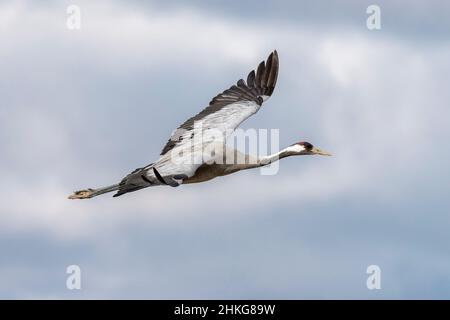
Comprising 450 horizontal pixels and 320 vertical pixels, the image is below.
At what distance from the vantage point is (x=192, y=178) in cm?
3259

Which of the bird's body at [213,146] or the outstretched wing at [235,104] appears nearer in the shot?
the bird's body at [213,146]

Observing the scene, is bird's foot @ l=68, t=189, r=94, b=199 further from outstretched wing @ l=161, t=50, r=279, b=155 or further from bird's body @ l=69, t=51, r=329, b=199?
outstretched wing @ l=161, t=50, r=279, b=155

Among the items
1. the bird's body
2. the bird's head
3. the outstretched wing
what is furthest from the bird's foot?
the bird's head

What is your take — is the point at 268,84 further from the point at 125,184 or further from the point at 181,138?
the point at 125,184

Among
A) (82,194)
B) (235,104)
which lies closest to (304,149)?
(235,104)

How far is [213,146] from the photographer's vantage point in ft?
108

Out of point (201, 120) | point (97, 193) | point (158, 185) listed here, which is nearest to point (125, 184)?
point (158, 185)

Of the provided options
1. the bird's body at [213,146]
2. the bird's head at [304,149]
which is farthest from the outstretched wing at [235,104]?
the bird's head at [304,149]

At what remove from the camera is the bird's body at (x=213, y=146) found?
3012 centimetres

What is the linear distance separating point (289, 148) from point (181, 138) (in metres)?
3.14

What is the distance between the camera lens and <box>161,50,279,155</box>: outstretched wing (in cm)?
3422

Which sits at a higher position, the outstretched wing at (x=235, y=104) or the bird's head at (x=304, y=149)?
the outstretched wing at (x=235, y=104)

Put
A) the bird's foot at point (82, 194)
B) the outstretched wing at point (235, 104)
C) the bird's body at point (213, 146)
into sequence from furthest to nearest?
the outstretched wing at point (235, 104) < the bird's foot at point (82, 194) < the bird's body at point (213, 146)

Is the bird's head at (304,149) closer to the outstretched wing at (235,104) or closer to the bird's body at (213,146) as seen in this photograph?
the bird's body at (213,146)
